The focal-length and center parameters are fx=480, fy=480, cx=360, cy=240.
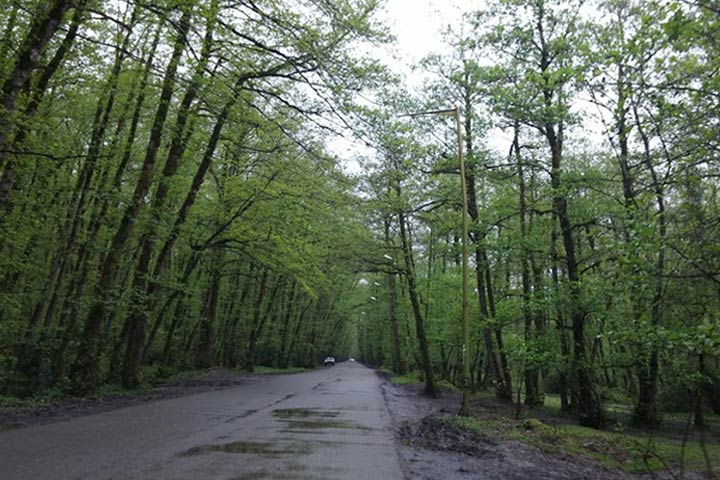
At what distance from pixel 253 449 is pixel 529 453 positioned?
4.87 meters

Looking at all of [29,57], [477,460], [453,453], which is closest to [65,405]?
[29,57]

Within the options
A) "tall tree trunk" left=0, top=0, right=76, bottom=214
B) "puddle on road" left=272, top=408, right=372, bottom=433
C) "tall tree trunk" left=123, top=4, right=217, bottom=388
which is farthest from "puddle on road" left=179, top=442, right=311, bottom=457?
"tall tree trunk" left=123, top=4, right=217, bottom=388

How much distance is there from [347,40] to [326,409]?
364 inches

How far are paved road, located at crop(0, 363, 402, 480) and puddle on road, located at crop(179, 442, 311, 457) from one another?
0.01 m

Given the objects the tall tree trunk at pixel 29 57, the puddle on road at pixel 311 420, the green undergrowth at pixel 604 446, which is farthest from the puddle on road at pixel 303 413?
the tall tree trunk at pixel 29 57

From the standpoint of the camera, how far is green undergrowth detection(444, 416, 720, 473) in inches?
336

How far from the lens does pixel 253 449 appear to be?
689 cm

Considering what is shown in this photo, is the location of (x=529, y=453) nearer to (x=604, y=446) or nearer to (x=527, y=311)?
(x=604, y=446)

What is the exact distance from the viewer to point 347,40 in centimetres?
966

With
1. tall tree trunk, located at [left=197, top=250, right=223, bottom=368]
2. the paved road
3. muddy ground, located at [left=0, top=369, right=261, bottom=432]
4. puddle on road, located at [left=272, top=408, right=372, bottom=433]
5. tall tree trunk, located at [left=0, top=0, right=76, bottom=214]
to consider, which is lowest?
muddy ground, located at [left=0, top=369, right=261, bottom=432]

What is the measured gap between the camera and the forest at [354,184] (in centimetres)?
713

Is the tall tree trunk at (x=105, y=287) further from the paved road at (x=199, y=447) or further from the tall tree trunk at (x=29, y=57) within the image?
the tall tree trunk at (x=29, y=57)

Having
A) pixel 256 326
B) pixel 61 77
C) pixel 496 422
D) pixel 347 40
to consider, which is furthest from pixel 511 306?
pixel 256 326

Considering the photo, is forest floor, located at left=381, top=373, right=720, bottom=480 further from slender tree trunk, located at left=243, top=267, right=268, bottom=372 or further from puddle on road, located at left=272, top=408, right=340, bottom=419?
slender tree trunk, located at left=243, top=267, right=268, bottom=372
